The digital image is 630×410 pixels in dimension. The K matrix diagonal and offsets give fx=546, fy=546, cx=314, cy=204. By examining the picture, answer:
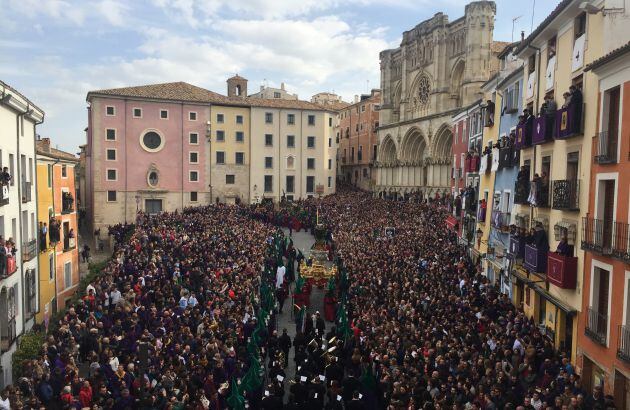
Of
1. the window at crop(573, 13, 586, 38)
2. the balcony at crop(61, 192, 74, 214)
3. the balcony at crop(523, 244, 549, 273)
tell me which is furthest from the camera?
the balcony at crop(61, 192, 74, 214)

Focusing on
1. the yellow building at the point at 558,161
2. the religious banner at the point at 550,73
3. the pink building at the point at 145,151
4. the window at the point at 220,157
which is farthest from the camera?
the window at the point at 220,157

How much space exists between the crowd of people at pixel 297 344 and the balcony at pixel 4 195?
14.5 ft

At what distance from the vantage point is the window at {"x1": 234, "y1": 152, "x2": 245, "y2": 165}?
5914 cm

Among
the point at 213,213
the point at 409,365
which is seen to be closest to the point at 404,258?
the point at 409,365

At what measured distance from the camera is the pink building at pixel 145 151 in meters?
53.6

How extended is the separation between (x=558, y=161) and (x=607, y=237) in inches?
158

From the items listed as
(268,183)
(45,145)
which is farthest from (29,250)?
(268,183)

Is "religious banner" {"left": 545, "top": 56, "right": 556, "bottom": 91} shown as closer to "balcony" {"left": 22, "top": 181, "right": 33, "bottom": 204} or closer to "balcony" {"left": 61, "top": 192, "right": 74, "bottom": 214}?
"balcony" {"left": 22, "top": 181, "right": 33, "bottom": 204}

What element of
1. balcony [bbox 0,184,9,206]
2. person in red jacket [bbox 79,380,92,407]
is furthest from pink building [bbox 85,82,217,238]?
person in red jacket [bbox 79,380,92,407]

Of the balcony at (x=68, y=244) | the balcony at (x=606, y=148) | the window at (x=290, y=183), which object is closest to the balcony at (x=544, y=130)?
the balcony at (x=606, y=148)

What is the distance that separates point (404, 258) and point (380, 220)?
39.3 ft

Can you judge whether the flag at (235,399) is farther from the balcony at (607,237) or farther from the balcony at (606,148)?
the balcony at (606,148)

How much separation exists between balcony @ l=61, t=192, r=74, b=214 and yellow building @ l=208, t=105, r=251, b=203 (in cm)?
2538

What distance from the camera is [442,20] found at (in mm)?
53906
